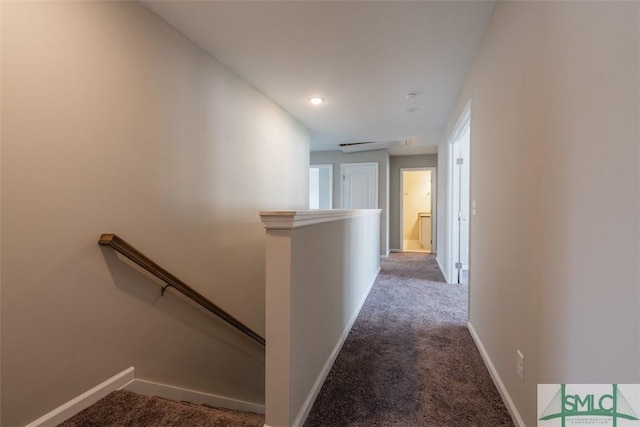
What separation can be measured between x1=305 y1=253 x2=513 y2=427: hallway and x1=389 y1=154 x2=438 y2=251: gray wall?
408 cm

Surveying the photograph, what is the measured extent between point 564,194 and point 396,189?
6.43 metres

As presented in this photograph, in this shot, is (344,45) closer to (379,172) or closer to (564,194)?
(564,194)

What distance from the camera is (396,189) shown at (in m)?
7.34

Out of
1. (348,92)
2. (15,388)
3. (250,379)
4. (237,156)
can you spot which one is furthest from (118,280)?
(348,92)

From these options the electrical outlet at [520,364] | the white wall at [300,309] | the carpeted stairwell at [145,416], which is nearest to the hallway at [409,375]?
the white wall at [300,309]

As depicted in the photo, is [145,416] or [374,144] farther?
[374,144]

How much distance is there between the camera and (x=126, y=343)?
177 cm

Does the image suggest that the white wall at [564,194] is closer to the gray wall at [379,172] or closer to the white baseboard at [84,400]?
the white baseboard at [84,400]

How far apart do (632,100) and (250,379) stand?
327 centimetres

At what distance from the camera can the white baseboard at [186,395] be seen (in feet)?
6.08

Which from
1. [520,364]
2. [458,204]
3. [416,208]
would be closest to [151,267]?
[520,364]

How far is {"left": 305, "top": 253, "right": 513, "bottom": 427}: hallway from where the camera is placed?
5.03 feet

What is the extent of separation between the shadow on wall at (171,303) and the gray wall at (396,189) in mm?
5103

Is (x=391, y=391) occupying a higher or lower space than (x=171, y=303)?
lower
